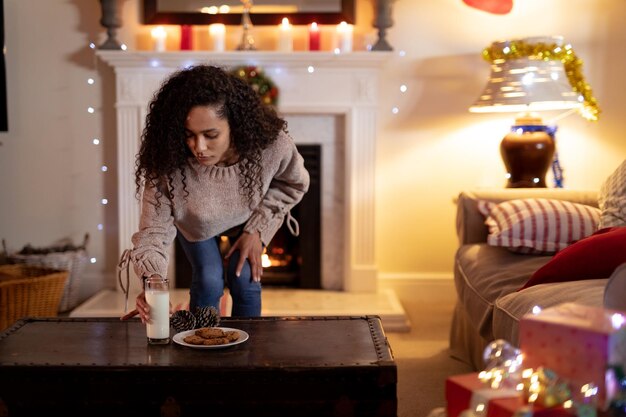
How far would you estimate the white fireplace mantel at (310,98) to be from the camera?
12.9ft

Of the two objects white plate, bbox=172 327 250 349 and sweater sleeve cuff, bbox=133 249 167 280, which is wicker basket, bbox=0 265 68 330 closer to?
sweater sleeve cuff, bbox=133 249 167 280

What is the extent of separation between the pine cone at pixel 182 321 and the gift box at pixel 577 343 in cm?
88

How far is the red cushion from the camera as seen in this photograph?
2141 millimetres

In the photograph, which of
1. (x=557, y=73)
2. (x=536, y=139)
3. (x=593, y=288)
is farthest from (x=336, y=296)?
(x=593, y=288)

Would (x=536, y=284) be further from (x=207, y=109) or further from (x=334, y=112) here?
(x=334, y=112)

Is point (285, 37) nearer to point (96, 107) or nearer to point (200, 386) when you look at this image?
point (96, 107)

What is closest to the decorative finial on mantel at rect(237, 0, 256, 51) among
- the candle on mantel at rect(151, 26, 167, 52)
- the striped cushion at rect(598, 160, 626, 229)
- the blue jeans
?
the candle on mantel at rect(151, 26, 167, 52)

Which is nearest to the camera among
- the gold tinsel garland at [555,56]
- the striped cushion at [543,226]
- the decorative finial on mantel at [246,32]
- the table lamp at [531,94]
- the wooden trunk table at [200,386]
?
the wooden trunk table at [200,386]

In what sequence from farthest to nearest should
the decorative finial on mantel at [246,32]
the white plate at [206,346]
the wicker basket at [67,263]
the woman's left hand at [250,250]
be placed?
the decorative finial on mantel at [246,32]
the wicker basket at [67,263]
the woman's left hand at [250,250]
the white plate at [206,346]

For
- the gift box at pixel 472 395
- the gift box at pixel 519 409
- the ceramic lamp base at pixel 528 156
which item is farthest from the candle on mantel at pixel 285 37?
the gift box at pixel 519 409

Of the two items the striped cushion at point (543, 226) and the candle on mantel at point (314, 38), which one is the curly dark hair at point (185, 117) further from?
the candle on mantel at point (314, 38)

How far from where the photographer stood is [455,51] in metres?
4.07

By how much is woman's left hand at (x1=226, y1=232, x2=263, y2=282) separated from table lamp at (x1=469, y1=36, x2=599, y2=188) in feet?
5.17

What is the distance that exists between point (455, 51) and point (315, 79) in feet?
2.34
